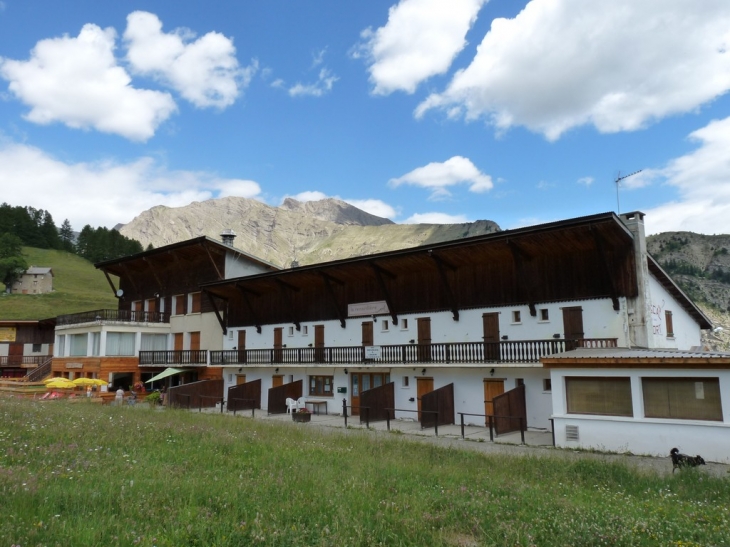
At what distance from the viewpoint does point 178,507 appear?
327 inches

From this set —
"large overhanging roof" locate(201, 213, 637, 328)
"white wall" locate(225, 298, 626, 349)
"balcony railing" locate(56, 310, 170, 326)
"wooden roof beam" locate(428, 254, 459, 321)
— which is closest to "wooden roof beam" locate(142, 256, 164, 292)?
"balcony railing" locate(56, 310, 170, 326)

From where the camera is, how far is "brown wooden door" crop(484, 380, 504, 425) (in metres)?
24.4

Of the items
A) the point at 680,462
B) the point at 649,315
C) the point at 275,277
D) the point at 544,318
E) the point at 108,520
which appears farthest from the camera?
the point at 275,277

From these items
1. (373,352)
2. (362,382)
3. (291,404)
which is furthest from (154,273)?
(373,352)

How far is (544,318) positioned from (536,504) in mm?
15645

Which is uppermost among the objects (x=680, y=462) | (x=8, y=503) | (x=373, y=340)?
(x=373, y=340)

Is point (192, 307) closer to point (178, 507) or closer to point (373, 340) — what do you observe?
point (373, 340)

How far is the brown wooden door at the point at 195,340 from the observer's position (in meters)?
42.8

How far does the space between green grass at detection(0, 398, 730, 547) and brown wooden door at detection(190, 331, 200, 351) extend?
2839 centimetres

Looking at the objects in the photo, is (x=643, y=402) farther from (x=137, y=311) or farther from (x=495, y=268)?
(x=137, y=311)

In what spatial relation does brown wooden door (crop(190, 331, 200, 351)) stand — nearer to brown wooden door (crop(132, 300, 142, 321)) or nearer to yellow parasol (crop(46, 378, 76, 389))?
brown wooden door (crop(132, 300, 142, 321))

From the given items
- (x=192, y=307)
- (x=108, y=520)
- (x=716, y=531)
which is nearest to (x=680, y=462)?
(x=716, y=531)

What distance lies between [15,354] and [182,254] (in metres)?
27.4

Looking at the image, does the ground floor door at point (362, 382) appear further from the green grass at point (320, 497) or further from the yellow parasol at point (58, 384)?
the yellow parasol at point (58, 384)
